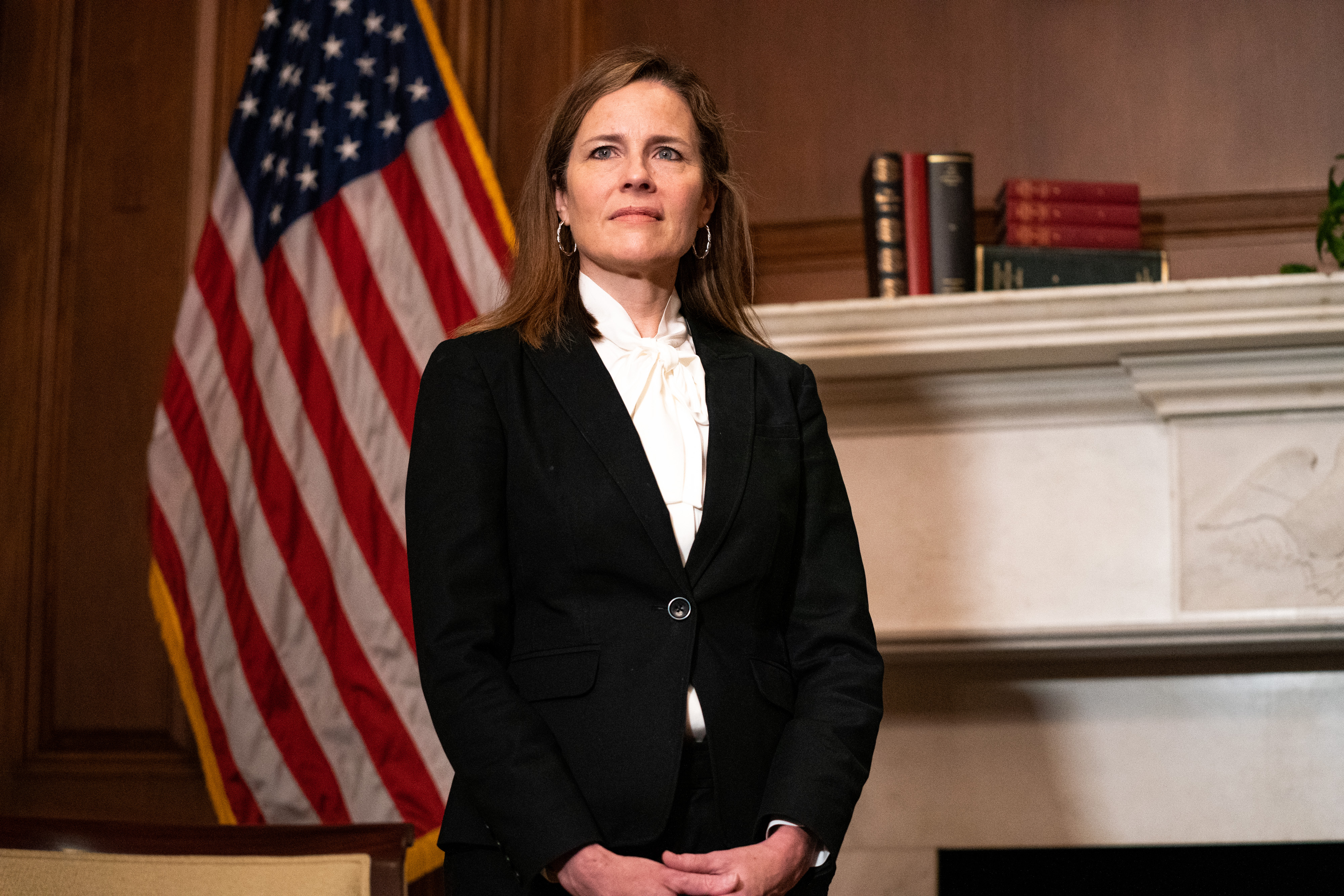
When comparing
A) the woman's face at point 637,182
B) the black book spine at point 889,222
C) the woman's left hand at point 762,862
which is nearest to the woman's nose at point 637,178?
the woman's face at point 637,182

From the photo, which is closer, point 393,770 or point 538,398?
point 538,398

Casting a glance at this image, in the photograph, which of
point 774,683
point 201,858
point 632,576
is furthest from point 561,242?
point 201,858

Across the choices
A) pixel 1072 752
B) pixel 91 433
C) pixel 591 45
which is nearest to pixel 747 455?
pixel 1072 752

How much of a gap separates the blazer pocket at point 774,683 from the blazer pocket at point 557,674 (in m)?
0.18

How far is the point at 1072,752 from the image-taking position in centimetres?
256

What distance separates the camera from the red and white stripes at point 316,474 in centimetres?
267

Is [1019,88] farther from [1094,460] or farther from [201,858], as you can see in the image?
[201,858]

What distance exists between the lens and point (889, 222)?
245cm

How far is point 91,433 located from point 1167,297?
2.44 m

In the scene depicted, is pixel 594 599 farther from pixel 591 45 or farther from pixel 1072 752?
pixel 591 45

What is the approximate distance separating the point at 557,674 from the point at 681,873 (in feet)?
0.76

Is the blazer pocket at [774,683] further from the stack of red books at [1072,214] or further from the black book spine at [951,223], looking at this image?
the stack of red books at [1072,214]

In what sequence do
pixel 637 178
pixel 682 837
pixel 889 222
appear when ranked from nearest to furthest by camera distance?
pixel 682 837 → pixel 637 178 → pixel 889 222

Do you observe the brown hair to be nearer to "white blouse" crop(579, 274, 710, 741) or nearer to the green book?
"white blouse" crop(579, 274, 710, 741)
